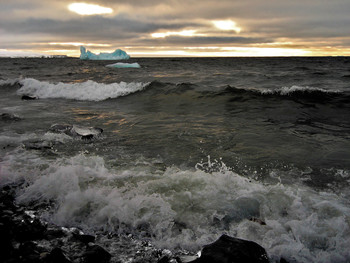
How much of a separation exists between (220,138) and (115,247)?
173 inches

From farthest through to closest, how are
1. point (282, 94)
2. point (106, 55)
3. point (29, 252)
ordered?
point (106, 55), point (282, 94), point (29, 252)

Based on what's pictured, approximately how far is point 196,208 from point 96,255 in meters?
1.33

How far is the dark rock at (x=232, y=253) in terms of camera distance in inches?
87.4

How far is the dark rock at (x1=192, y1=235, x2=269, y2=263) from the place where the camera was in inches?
87.4

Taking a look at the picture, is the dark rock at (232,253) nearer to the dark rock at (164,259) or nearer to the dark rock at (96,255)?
the dark rock at (164,259)

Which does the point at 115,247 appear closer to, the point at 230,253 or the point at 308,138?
the point at 230,253

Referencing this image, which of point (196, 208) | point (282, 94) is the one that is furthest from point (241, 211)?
point (282, 94)

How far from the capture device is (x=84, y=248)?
2.63m

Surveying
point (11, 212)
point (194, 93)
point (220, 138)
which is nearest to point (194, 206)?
point (11, 212)

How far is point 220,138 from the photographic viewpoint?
21.8ft

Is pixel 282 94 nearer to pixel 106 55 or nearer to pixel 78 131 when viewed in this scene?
pixel 78 131

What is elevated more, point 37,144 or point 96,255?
point 37,144

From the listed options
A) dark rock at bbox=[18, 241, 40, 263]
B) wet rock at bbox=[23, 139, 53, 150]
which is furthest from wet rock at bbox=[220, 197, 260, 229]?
wet rock at bbox=[23, 139, 53, 150]

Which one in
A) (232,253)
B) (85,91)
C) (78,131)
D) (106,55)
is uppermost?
(106,55)
